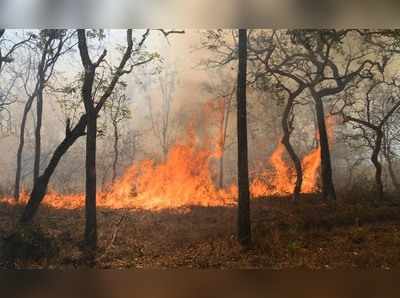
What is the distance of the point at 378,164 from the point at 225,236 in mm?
1213


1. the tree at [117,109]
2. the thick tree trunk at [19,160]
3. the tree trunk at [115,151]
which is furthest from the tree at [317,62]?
the thick tree trunk at [19,160]

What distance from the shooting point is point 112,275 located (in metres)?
3.15

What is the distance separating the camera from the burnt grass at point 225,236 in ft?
10.5

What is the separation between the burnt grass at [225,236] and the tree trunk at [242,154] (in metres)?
0.05

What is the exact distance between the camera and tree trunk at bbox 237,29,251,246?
327 cm

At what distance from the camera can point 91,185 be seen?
10.8 feet

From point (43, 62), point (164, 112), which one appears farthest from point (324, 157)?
point (43, 62)

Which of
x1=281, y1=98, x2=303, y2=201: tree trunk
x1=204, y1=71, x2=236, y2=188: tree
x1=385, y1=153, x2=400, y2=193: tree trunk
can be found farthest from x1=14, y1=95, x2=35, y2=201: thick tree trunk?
x1=385, y1=153, x2=400, y2=193: tree trunk

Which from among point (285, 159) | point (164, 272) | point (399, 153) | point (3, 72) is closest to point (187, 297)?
point (164, 272)

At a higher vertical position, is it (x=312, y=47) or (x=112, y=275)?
(x=312, y=47)

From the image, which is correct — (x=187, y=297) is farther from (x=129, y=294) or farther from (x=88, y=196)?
(x=88, y=196)

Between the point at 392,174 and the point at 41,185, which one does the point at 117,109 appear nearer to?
the point at 41,185

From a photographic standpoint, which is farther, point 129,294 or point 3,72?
point 3,72

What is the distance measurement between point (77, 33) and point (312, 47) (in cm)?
171
